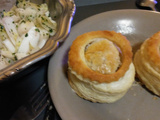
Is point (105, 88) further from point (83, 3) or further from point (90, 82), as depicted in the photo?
point (83, 3)

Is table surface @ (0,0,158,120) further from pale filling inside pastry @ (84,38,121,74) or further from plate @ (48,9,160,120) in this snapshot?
pale filling inside pastry @ (84,38,121,74)

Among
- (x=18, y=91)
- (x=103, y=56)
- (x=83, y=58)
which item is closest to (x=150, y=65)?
(x=103, y=56)

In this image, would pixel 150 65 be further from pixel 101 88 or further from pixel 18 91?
pixel 18 91

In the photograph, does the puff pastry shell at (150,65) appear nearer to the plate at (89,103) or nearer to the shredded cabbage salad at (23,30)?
the plate at (89,103)

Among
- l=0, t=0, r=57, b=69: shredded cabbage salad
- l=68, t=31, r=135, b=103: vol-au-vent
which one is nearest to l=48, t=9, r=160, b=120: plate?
l=68, t=31, r=135, b=103: vol-au-vent

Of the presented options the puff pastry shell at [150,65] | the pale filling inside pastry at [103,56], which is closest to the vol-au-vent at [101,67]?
the pale filling inside pastry at [103,56]
